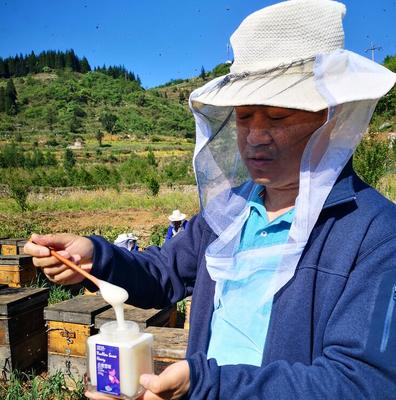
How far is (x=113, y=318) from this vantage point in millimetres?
3119

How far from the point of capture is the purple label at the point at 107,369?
108 centimetres

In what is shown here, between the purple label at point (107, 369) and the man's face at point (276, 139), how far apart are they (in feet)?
2.04

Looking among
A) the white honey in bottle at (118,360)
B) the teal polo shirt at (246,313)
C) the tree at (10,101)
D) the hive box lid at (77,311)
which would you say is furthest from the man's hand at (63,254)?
the tree at (10,101)

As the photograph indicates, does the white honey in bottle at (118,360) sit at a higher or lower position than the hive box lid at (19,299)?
higher

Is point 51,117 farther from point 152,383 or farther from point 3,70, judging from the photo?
point 152,383

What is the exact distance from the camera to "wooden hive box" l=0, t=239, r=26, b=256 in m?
6.34

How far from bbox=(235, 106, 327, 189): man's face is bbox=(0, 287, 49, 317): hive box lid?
2.92 m

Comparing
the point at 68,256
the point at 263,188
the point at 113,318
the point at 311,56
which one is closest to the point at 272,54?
the point at 311,56

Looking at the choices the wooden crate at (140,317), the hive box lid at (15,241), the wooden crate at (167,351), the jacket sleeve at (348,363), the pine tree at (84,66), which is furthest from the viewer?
the pine tree at (84,66)

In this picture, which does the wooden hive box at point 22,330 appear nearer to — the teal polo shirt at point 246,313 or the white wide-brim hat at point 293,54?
the teal polo shirt at point 246,313

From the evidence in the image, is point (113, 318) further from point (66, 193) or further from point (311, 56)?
point (66, 193)

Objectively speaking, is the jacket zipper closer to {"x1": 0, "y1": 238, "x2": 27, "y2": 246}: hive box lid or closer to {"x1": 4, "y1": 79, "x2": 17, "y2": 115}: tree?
{"x1": 0, "y1": 238, "x2": 27, "y2": 246}: hive box lid

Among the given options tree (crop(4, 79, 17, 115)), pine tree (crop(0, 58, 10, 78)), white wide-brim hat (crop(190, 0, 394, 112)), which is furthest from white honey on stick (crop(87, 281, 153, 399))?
pine tree (crop(0, 58, 10, 78))

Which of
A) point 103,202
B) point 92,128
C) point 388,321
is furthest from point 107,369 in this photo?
point 92,128
